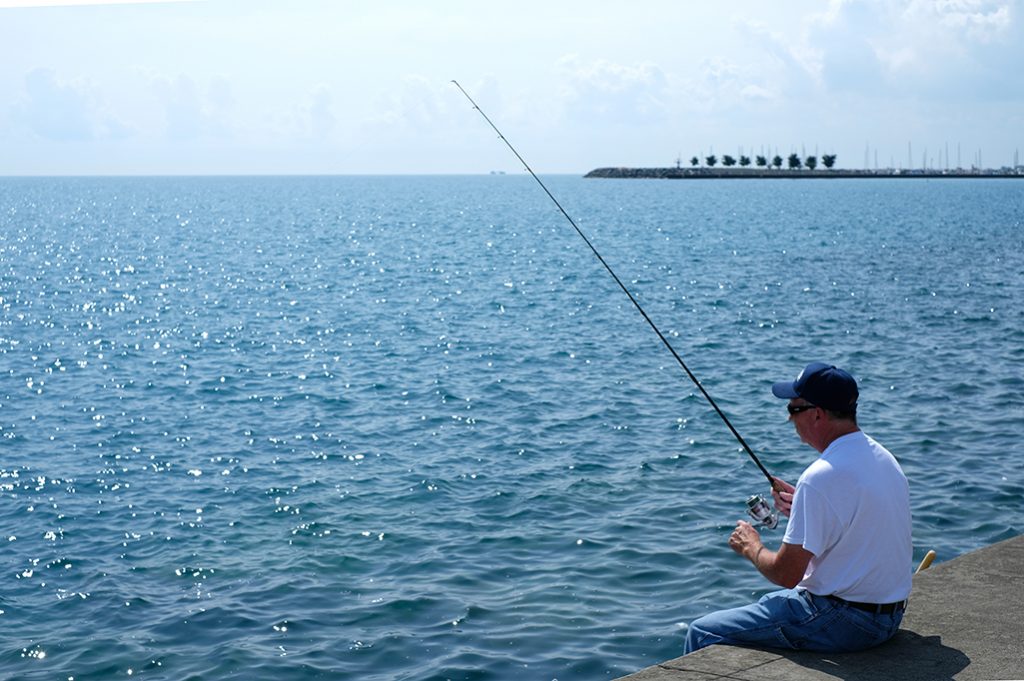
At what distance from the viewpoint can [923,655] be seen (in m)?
4.50

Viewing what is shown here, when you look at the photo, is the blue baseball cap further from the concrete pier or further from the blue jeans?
the concrete pier

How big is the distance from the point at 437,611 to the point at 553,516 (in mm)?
2404

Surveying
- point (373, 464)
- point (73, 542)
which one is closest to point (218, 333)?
point (373, 464)

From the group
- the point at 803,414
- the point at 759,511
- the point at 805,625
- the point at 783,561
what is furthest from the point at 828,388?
the point at 805,625

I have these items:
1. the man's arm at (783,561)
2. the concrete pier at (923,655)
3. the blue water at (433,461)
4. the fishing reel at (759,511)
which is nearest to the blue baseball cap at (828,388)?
the man's arm at (783,561)

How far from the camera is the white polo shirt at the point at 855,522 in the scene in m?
4.32

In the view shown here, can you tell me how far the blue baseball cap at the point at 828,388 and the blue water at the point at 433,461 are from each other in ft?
10.4

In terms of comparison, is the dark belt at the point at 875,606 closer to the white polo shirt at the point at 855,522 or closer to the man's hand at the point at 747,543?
the white polo shirt at the point at 855,522

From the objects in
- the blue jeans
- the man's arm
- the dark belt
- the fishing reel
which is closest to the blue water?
the fishing reel

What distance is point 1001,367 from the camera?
57.7 ft

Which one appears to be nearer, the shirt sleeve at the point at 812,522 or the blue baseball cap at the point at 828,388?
the shirt sleeve at the point at 812,522

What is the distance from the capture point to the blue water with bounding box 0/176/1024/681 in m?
7.88

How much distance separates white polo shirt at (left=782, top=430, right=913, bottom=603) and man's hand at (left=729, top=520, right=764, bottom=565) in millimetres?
224

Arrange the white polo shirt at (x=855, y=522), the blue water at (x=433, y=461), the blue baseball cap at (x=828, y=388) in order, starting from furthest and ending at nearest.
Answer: the blue water at (x=433, y=461) < the blue baseball cap at (x=828, y=388) < the white polo shirt at (x=855, y=522)
